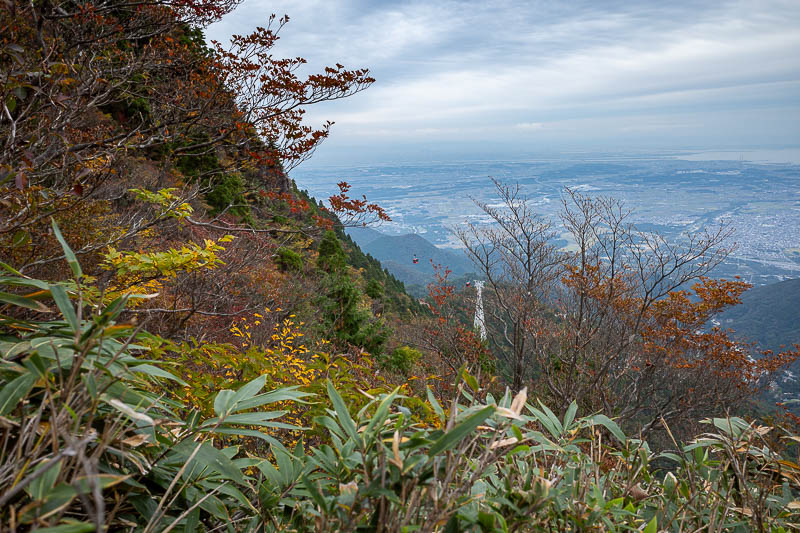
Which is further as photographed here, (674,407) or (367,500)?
(674,407)

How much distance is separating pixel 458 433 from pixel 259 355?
5.60 feet

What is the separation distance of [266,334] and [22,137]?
4.42 meters

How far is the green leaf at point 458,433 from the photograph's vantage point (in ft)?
2.13

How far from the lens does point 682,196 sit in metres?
68.8

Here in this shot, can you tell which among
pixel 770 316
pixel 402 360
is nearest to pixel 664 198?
pixel 770 316

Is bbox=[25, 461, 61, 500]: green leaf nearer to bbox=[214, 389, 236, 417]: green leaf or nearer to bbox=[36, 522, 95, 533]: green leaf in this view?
bbox=[36, 522, 95, 533]: green leaf

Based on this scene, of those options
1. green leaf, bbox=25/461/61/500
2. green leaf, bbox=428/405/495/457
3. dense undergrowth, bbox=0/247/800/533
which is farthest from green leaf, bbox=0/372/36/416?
green leaf, bbox=428/405/495/457

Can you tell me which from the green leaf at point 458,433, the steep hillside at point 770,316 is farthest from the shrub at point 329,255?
the steep hillside at point 770,316

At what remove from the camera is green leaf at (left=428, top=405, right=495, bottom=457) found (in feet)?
2.13

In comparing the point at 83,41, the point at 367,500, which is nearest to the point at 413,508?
the point at 367,500

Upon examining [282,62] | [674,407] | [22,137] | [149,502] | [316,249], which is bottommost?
[674,407]

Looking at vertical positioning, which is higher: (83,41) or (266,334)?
(83,41)

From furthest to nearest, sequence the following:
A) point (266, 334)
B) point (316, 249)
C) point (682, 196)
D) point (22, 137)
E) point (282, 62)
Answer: point (682, 196) → point (316, 249) → point (266, 334) → point (282, 62) → point (22, 137)

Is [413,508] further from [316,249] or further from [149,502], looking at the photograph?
[316,249]
